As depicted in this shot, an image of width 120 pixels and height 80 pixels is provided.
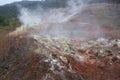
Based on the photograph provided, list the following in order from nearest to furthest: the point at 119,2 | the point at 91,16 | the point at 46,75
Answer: the point at 46,75, the point at 91,16, the point at 119,2

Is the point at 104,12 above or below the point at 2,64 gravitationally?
below

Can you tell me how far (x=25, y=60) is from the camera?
15.8 m

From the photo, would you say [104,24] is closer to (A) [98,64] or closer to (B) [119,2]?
(A) [98,64]

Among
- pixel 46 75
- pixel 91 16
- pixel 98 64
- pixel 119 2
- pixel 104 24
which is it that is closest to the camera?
pixel 46 75

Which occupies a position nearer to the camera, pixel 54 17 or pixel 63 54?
pixel 63 54

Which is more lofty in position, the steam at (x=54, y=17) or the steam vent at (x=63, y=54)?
the steam vent at (x=63, y=54)

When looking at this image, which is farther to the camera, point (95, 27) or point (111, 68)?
point (95, 27)

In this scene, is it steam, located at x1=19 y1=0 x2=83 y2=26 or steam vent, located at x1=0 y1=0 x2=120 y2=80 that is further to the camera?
steam, located at x1=19 y1=0 x2=83 y2=26

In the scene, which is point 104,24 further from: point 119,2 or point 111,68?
point 119,2

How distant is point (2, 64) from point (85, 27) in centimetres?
1091

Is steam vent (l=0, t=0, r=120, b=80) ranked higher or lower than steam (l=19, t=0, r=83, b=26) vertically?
higher

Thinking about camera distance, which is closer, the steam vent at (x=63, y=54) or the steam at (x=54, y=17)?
the steam vent at (x=63, y=54)

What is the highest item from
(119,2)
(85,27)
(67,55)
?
(67,55)

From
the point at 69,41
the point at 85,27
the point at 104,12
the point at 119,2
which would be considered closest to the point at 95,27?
the point at 85,27
